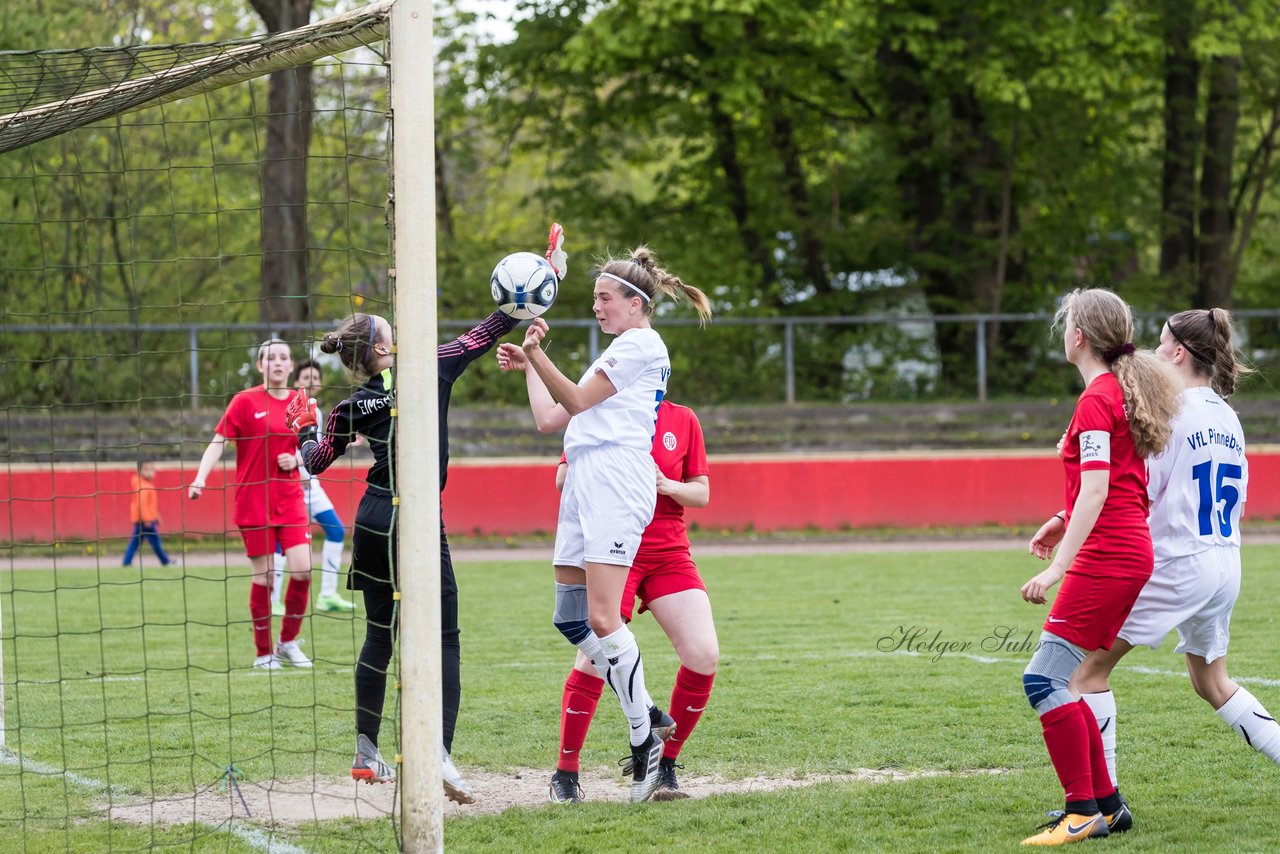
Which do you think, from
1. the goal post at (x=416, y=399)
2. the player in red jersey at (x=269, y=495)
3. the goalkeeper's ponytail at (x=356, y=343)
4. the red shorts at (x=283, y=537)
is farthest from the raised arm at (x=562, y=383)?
the red shorts at (x=283, y=537)

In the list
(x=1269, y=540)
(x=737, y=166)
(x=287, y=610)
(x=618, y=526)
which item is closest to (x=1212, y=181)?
(x=737, y=166)

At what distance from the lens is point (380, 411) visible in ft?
17.2

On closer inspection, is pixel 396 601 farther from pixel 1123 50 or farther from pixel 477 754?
pixel 1123 50

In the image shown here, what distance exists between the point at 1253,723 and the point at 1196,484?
92 centimetres

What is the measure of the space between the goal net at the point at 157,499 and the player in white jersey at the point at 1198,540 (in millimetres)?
2420

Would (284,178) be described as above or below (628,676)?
above

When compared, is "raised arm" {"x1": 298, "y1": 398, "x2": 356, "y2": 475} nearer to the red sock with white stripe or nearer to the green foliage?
the red sock with white stripe

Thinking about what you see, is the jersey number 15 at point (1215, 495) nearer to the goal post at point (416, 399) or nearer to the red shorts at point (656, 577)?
the red shorts at point (656, 577)

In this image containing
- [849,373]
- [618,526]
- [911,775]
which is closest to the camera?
[618,526]

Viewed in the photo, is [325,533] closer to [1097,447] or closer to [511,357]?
[511,357]

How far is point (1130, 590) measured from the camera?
4.41 metres

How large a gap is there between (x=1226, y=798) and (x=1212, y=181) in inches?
867

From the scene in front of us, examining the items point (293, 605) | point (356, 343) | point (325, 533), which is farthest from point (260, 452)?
point (356, 343)

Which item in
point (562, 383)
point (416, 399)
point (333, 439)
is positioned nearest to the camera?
point (416, 399)
